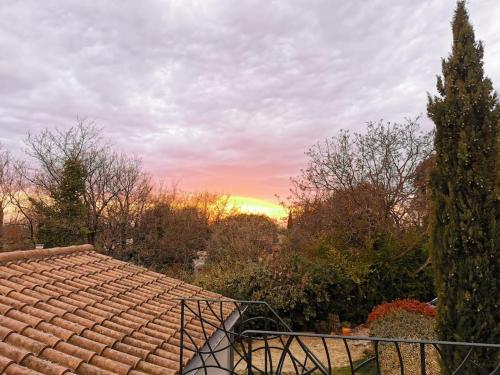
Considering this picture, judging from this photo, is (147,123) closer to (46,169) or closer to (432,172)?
(46,169)

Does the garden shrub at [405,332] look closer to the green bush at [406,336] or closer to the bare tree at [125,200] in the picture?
the green bush at [406,336]

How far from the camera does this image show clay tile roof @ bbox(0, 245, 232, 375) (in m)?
3.08

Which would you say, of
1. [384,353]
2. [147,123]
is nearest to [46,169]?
[147,123]

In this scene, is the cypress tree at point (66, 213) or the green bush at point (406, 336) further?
the cypress tree at point (66, 213)

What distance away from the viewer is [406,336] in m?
7.87

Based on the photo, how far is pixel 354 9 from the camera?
7570mm

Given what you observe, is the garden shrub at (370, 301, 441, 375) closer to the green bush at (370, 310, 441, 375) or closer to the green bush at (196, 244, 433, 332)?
the green bush at (370, 310, 441, 375)

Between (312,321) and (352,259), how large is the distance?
8.67 ft

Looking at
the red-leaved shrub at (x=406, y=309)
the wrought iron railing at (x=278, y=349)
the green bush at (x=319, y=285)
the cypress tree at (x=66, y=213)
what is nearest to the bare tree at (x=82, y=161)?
the cypress tree at (x=66, y=213)

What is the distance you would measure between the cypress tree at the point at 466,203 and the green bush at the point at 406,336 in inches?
86.1

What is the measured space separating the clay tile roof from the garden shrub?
12.6 feet

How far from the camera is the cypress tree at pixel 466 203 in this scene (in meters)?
4.65

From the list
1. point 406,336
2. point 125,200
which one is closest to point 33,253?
point 406,336

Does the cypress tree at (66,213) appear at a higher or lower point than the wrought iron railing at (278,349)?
higher
